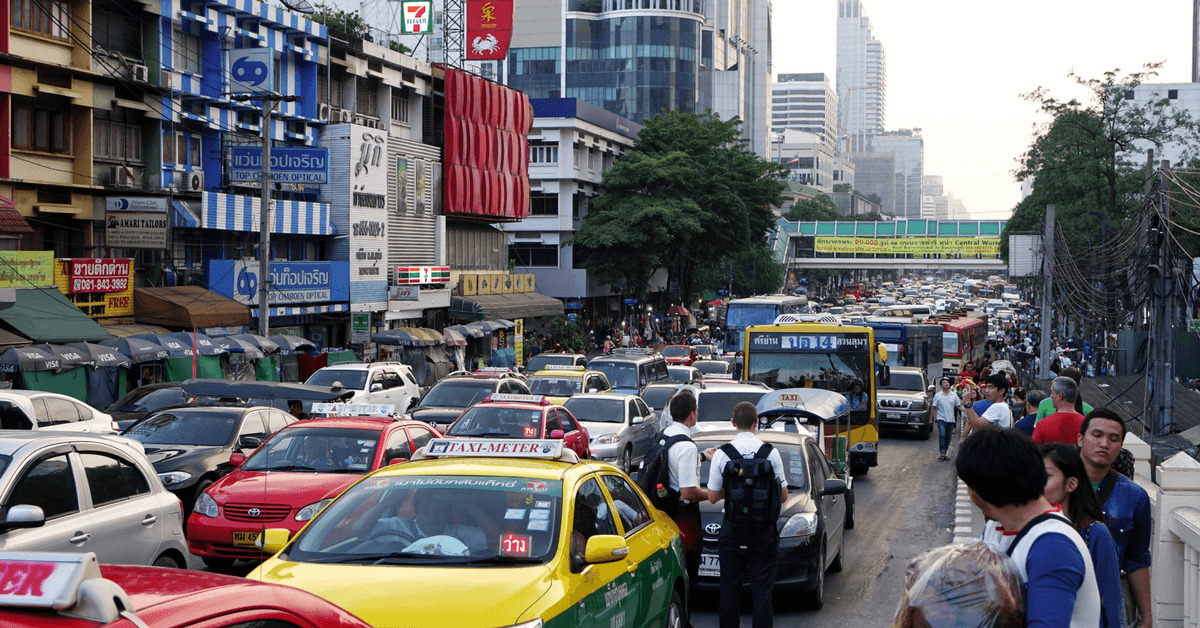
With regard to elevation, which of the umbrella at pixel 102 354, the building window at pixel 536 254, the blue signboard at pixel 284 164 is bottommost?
the umbrella at pixel 102 354

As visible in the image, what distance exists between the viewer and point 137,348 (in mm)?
26453

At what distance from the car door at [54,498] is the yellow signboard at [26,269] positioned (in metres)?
19.0

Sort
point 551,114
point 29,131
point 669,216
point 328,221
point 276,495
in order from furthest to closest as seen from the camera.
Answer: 1. point 551,114
2. point 669,216
3. point 328,221
4. point 29,131
5. point 276,495

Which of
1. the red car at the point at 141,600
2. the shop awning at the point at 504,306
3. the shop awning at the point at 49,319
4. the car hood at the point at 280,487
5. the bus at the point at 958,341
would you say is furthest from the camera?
the shop awning at the point at 504,306

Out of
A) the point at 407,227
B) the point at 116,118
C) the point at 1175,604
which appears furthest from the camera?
the point at 407,227

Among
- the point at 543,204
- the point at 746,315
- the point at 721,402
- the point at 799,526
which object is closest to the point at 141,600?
the point at 799,526

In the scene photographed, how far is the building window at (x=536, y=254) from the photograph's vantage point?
64.9m

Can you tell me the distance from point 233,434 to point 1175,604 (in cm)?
1045

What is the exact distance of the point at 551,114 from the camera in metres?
63.2

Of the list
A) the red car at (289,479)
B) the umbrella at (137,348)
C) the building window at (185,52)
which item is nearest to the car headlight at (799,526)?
the red car at (289,479)

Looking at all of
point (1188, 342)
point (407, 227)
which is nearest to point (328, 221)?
point (407, 227)

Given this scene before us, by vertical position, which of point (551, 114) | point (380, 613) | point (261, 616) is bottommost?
point (380, 613)

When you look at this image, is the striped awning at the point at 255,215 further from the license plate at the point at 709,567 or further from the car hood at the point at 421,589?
the car hood at the point at 421,589

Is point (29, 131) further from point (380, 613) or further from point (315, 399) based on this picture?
point (380, 613)
